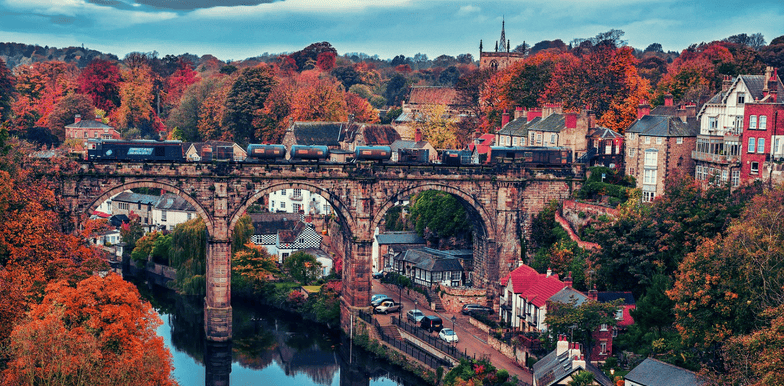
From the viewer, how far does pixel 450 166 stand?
72750 millimetres

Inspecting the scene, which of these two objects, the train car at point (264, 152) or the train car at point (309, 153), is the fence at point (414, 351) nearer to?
the train car at point (309, 153)

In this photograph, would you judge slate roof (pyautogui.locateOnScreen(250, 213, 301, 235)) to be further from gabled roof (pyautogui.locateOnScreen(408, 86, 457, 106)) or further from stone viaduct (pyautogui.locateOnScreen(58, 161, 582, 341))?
gabled roof (pyautogui.locateOnScreen(408, 86, 457, 106))

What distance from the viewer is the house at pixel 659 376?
46406 millimetres

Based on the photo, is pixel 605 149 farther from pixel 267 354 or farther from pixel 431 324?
pixel 267 354

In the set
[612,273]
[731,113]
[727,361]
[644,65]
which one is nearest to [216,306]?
[612,273]

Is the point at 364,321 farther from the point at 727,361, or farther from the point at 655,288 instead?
the point at 727,361

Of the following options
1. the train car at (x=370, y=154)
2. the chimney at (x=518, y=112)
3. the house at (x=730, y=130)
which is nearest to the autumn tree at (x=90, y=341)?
the train car at (x=370, y=154)

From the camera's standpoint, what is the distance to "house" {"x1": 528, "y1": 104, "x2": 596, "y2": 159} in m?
85.1

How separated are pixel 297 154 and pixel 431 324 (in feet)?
57.4

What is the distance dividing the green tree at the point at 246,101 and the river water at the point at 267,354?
1937 inches

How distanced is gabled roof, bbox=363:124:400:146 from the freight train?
36.5 m

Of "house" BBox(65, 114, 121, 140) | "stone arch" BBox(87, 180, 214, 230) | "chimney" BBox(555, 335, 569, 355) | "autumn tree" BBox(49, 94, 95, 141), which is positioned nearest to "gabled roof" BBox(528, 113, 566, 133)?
"stone arch" BBox(87, 180, 214, 230)

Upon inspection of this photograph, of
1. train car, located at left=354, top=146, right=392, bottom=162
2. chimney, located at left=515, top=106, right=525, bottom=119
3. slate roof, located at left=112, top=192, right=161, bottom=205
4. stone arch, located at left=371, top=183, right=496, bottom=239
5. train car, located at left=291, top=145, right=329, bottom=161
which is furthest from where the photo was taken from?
slate roof, located at left=112, top=192, right=161, bottom=205

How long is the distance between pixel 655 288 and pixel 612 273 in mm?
7049
